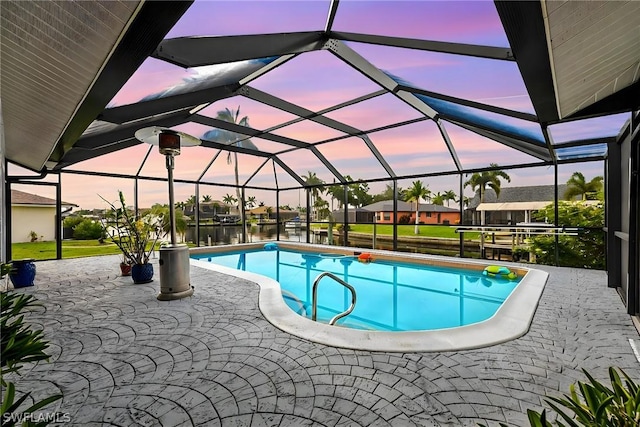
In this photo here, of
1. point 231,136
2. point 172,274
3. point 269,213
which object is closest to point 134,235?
point 172,274

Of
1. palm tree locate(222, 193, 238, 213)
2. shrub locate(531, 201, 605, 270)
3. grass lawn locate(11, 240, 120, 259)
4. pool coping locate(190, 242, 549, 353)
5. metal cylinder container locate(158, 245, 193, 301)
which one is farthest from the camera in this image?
palm tree locate(222, 193, 238, 213)

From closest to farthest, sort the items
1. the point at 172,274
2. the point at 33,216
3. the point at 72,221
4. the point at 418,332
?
the point at 418,332, the point at 172,274, the point at 33,216, the point at 72,221

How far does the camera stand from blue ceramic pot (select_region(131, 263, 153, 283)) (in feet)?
16.9

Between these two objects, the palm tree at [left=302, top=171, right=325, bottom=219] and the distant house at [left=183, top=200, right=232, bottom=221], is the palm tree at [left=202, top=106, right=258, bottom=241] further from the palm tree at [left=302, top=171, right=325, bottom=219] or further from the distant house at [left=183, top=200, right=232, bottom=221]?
the palm tree at [left=302, top=171, right=325, bottom=219]

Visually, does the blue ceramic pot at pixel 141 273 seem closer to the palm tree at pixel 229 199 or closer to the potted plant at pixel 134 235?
the potted plant at pixel 134 235

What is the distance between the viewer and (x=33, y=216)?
27.2ft

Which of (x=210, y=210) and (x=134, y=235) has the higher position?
(x=210, y=210)

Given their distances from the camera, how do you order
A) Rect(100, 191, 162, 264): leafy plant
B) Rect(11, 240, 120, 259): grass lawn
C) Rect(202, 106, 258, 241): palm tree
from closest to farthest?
Rect(100, 191, 162, 264): leafy plant, Rect(202, 106, 258, 241): palm tree, Rect(11, 240, 120, 259): grass lawn

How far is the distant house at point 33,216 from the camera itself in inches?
319

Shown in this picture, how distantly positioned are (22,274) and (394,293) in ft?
21.9

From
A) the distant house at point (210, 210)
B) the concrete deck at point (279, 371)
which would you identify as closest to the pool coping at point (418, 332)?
the concrete deck at point (279, 371)

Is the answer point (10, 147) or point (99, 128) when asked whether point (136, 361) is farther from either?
point (10, 147)

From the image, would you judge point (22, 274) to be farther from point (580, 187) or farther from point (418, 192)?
point (418, 192)

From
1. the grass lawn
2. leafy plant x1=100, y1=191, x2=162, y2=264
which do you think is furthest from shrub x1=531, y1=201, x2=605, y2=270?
the grass lawn
